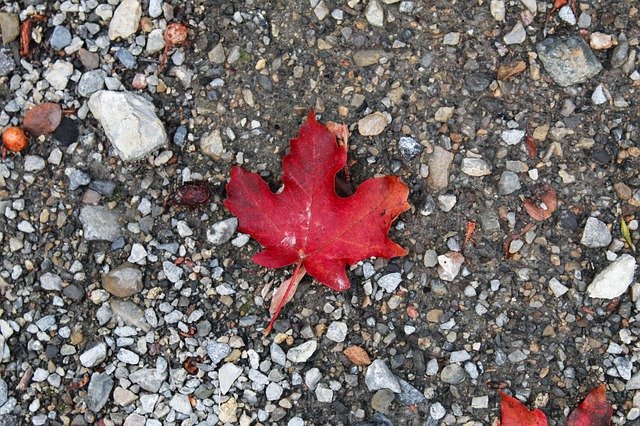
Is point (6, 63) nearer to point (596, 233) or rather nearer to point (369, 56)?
point (369, 56)

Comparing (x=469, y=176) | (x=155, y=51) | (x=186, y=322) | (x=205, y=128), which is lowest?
(x=186, y=322)

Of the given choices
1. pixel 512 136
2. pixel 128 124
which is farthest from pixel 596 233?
pixel 128 124

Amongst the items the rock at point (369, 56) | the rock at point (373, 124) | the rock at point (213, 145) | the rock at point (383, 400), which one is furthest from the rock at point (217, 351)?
the rock at point (369, 56)

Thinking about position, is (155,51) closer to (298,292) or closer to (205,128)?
(205,128)

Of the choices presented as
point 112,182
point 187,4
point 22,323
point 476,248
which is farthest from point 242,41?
point 22,323

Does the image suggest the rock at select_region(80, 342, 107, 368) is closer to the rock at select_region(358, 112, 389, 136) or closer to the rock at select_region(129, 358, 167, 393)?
the rock at select_region(129, 358, 167, 393)
